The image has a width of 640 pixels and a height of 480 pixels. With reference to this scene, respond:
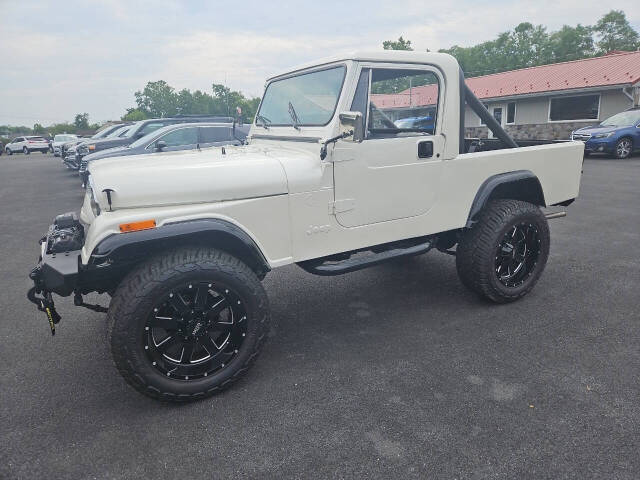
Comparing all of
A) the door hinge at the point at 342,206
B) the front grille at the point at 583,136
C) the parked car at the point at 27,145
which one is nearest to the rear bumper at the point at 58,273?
the door hinge at the point at 342,206

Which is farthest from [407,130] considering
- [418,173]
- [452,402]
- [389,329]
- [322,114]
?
[452,402]

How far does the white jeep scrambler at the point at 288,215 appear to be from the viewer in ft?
8.37

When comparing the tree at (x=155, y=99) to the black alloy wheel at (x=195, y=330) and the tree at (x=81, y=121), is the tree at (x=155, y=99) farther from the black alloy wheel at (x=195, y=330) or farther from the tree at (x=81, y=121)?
the black alloy wheel at (x=195, y=330)

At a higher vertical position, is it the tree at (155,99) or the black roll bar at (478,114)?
the tree at (155,99)

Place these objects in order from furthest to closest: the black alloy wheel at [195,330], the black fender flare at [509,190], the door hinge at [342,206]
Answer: the black fender flare at [509,190] < the door hinge at [342,206] < the black alloy wheel at [195,330]

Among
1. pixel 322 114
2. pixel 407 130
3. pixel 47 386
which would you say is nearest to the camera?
pixel 47 386

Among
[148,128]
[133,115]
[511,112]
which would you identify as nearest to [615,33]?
[511,112]

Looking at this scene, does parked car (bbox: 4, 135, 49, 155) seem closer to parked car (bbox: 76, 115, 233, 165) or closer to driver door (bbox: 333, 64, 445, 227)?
parked car (bbox: 76, 115, 233, 165)

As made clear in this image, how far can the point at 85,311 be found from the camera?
412cm

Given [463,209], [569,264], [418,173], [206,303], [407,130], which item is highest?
[407,130]

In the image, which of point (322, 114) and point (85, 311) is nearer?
point (322, 114)

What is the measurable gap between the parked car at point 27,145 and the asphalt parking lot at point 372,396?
38625 mm

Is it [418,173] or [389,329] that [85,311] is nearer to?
[389,329]

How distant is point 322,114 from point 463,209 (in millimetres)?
1459
